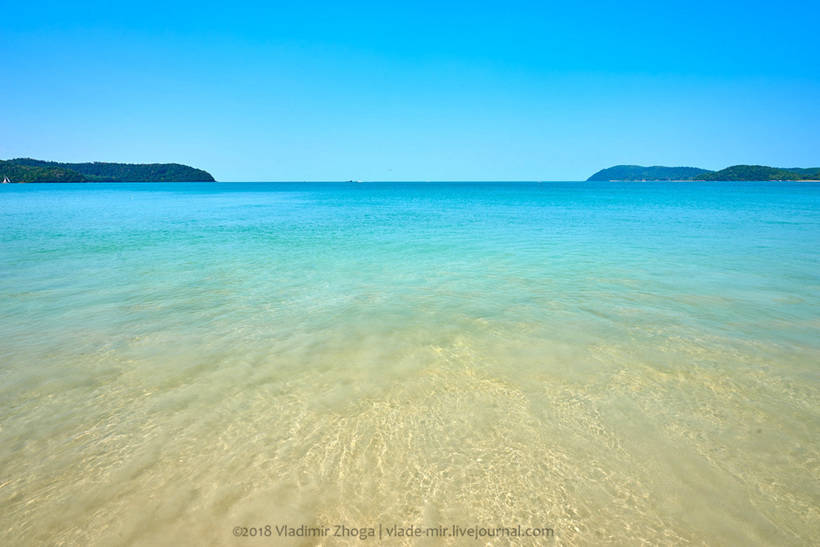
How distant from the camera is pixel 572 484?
143 inches

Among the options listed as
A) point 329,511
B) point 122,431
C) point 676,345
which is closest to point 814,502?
point 676,345

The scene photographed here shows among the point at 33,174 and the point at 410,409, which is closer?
the point at 410,409

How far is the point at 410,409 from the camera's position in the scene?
15.8 ft

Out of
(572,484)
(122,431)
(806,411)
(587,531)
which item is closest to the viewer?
(587,531)

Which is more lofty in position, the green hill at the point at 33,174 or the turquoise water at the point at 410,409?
the green hill at the point at 33,174

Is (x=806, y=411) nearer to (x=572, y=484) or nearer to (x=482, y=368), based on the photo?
(x=572, y=484)

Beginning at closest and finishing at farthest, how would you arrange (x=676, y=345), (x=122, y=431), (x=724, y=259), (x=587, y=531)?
(x=587, y=531) < (x=122, y=431) < (x=676, y=345) < (x=724, y=259)

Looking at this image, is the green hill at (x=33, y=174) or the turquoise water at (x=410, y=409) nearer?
the turquoise water at (x=410, y=409)

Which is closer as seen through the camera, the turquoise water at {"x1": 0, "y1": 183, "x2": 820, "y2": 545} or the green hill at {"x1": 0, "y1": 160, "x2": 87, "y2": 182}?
the turquoise water at {"x1": 0, "y1": 183, "x2": 820, "y2": 545}

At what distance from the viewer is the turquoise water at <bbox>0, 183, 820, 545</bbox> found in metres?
3.33

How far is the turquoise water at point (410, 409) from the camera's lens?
10.9ft

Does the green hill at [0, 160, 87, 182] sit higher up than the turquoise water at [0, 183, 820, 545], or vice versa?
the green hill at [0, 160, 87, 182]

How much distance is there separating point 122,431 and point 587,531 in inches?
190

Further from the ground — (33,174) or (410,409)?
(33,174)
